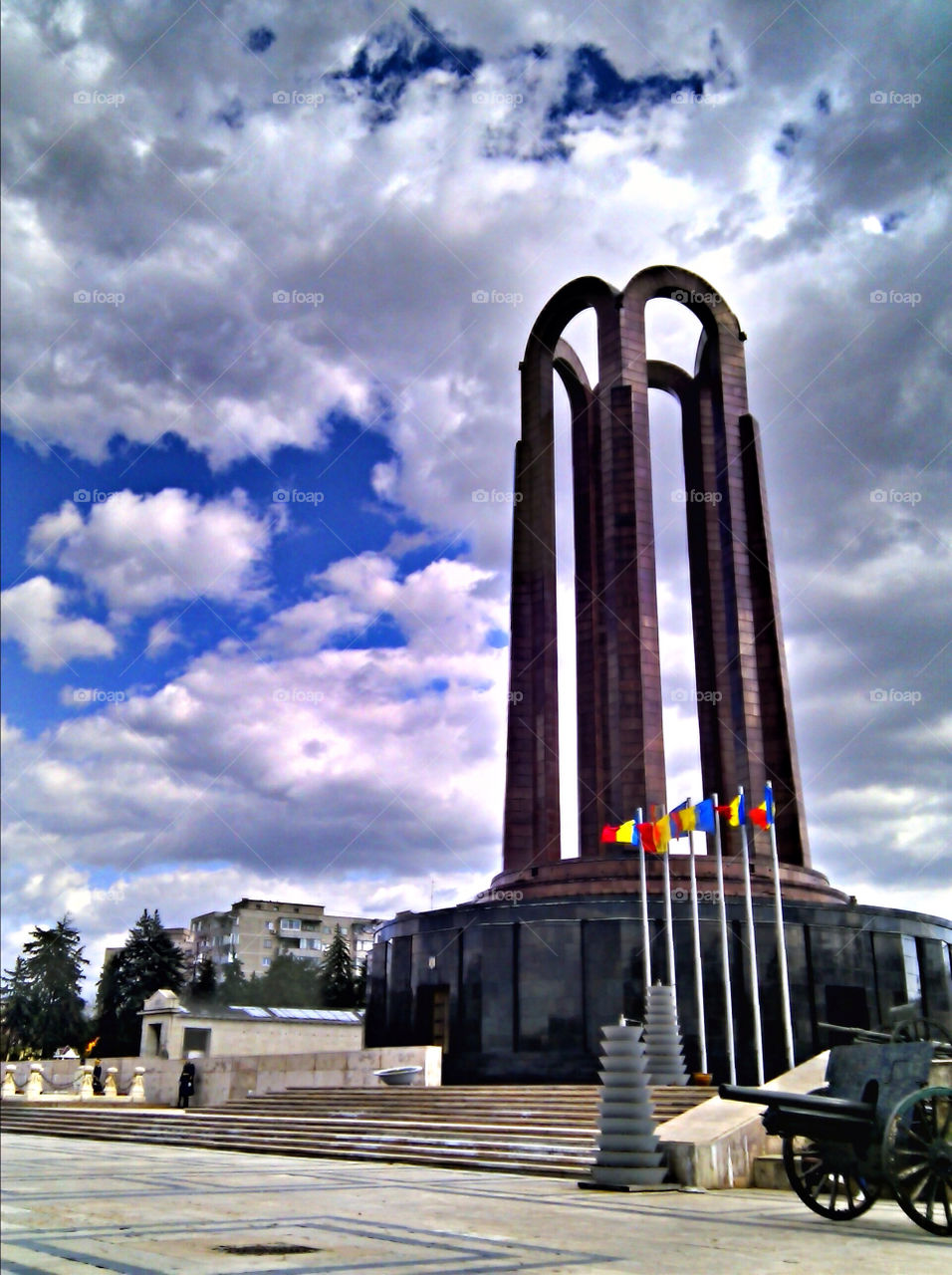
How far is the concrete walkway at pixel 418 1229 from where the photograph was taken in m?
7.73

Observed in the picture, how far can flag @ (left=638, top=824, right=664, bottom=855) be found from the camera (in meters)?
28.0

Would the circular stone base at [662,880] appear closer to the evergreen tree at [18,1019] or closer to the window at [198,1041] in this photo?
the window at [198,1041]

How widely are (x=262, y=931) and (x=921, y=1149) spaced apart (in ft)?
335

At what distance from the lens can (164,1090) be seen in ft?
117

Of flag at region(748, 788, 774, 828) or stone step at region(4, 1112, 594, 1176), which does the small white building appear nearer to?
stone step at region(4, 1112, 594, 1176)

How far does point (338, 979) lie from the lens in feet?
245

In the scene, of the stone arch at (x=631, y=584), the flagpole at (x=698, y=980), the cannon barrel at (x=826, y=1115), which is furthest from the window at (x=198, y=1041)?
the cannon barrel at (x=826, y=1115)

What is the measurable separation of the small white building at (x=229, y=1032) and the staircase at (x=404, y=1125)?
408 inches

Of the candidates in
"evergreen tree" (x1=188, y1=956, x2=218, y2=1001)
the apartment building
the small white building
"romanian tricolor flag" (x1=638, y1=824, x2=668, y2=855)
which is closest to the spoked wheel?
"romanian tricolor flag" (x1=638, y1=824, x2=668, y2=855)

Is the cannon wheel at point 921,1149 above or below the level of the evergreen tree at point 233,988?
below

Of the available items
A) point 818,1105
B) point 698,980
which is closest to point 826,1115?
point 818,1105

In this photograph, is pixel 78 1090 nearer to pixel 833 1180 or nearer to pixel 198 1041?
pixel 198 1041

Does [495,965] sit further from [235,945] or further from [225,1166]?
[235,945]

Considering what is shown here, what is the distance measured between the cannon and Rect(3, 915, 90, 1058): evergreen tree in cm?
6636
